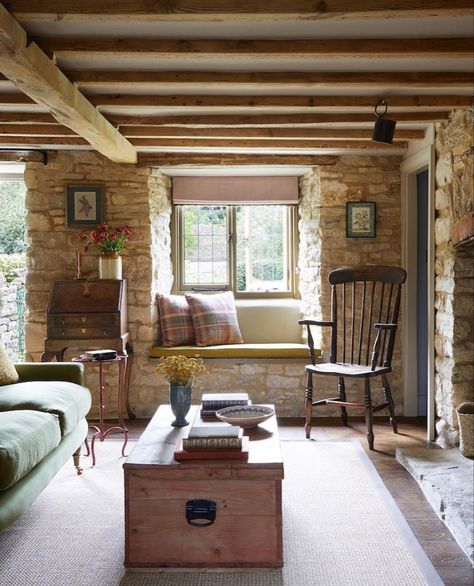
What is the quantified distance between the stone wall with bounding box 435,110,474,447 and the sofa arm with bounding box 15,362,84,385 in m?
2.35

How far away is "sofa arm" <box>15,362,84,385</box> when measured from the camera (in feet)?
12.9

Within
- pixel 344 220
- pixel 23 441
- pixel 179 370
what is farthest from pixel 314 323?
pixel 23 441

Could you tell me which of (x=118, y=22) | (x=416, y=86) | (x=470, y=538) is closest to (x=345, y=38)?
(x=416, y=86)

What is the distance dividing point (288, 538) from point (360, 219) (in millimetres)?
3156

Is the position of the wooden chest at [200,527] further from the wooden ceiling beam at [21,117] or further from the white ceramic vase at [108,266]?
the white ceramic vase at [108,266]

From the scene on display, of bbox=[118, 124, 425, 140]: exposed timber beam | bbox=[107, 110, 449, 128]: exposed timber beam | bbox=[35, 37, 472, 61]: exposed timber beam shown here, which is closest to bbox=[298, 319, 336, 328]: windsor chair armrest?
bbox=[118, 124, 425, 140]: exposed timber beam

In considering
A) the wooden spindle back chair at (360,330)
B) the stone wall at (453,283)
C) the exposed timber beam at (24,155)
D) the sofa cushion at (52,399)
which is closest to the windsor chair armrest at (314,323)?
the wooden spindle back chair at (360,330)

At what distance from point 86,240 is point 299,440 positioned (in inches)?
93.2

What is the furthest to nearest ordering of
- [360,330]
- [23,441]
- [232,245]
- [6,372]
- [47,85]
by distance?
[232,245], [360,330], [6,372], [47,85], [23,441]

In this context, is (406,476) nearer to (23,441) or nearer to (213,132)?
(23,441)

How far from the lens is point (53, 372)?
3.95 meters

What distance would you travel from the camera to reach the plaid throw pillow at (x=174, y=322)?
218 inches

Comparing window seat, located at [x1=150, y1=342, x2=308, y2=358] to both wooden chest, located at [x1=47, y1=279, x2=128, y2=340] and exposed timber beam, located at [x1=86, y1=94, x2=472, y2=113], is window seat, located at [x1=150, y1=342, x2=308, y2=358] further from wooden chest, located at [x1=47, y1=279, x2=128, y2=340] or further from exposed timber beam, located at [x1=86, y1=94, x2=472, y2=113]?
exposed timber beam, located at [x1=86, y1=94, x2=472, y2=113]

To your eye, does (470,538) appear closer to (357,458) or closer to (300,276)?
(357,458)
